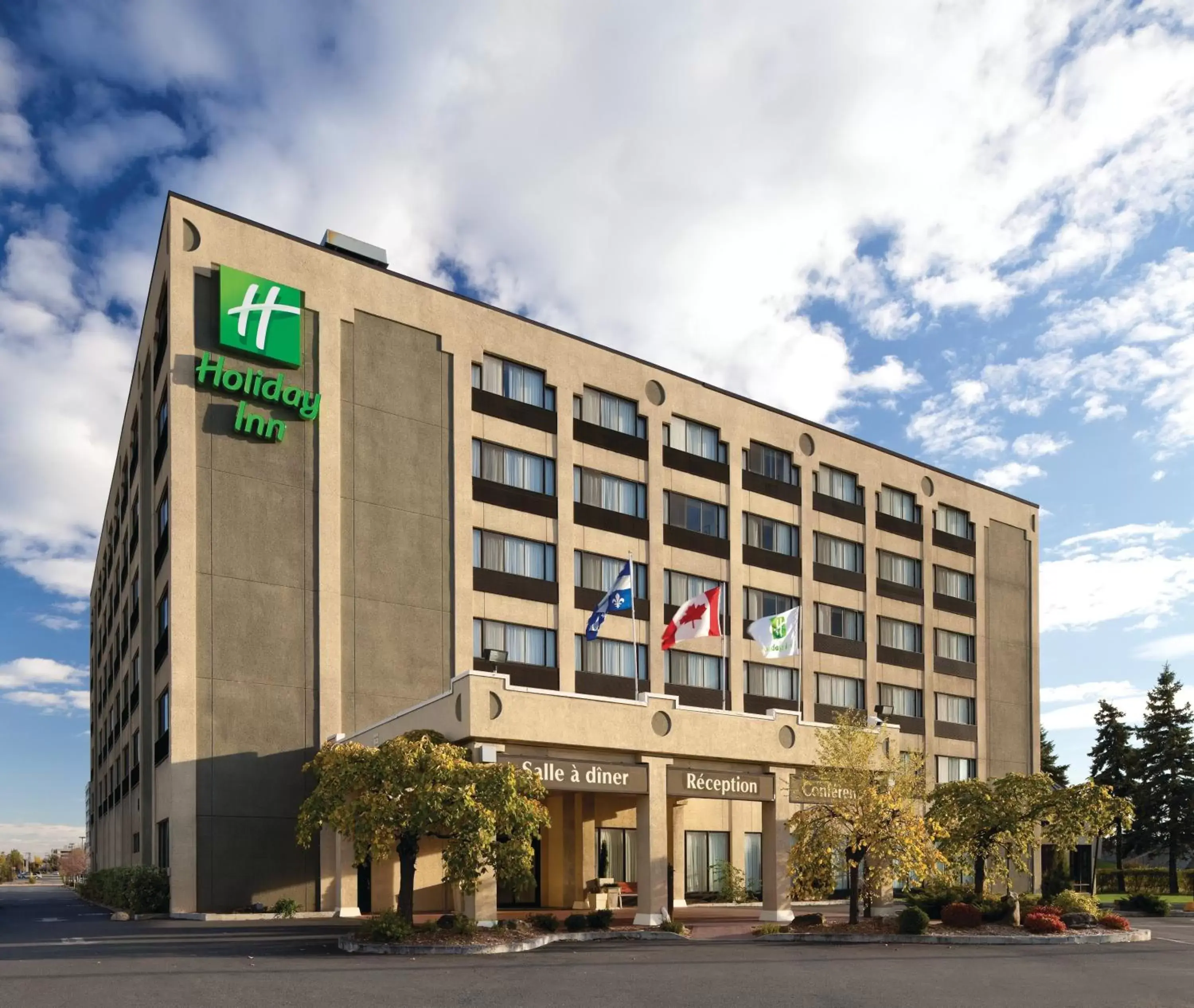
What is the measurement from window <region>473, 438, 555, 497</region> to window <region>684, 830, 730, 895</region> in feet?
56.8

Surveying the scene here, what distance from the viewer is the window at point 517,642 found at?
4819cm

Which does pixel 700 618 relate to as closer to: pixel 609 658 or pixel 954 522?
pixel 609 658

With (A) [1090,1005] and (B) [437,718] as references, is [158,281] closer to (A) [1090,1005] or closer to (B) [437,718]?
(B) [437,718]

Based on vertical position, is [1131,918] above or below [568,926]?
below

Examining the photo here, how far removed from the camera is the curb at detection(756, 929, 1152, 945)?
107 ft

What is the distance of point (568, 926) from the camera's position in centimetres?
3297

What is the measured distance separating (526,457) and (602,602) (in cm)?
1289

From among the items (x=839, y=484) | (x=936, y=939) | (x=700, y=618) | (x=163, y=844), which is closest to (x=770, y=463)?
(x=839, y=484)

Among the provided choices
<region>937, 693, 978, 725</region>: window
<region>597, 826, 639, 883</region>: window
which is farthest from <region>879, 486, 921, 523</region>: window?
<region>597, 826, 639, 883</region>: window

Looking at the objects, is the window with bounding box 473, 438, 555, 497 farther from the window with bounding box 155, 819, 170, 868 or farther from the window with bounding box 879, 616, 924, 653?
the window with bounding box 879, 616, 924, 653

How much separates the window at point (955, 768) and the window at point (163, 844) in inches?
1646

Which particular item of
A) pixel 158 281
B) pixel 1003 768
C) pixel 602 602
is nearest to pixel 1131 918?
pixel 1003 768

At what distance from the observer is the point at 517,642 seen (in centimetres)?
4934

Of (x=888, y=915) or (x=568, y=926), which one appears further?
(x=888, y=915)
